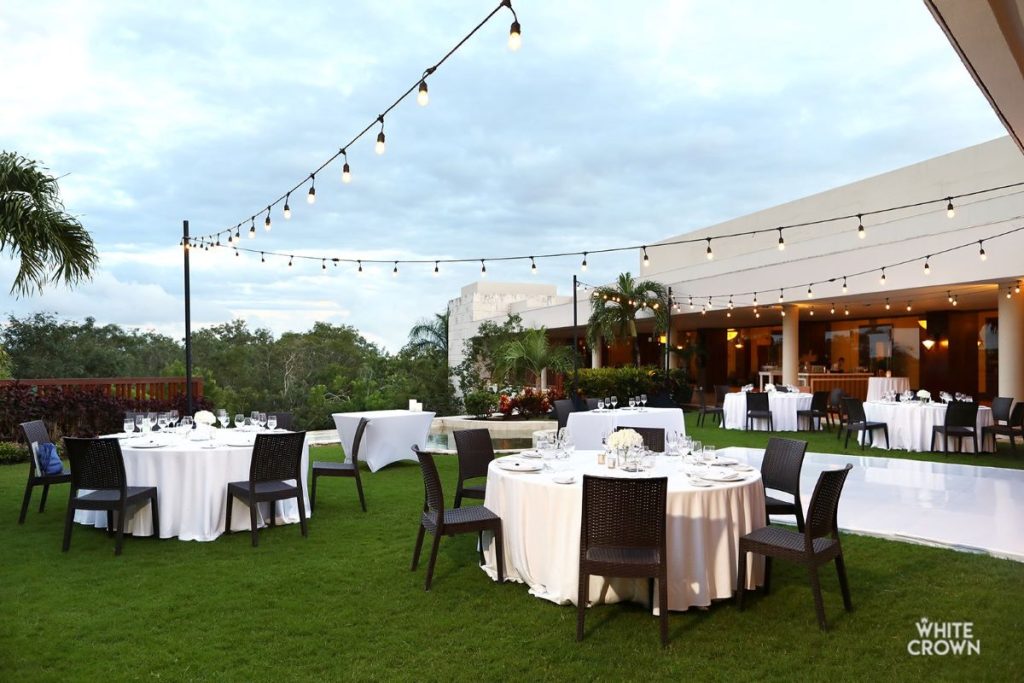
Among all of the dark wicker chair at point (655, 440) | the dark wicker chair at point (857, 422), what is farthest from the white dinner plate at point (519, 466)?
the dark wicker chair at point (857, 422)

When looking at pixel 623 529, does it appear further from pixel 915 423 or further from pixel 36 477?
pixel 915 423

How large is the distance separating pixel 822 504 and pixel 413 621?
239cm

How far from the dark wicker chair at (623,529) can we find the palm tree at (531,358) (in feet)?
51.6

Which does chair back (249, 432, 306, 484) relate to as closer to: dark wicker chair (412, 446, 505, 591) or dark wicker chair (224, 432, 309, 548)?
dark wicker chair (224, 432, 309, 548)

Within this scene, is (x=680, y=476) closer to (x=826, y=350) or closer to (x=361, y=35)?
(x=361, y=35)

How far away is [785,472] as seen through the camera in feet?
16.9

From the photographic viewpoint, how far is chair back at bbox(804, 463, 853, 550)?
377 cm

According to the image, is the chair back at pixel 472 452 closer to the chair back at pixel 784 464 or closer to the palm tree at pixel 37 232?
the chair back at pixel 784 464

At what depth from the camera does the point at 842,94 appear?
1328cm

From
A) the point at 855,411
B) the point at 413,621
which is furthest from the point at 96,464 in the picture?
the point at 855,411

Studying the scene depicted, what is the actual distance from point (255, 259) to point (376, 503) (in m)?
6.40

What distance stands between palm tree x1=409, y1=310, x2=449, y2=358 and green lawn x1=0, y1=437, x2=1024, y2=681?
26226 millimetres

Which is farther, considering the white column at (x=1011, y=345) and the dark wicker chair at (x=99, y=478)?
the white column at (x=1011, y=345)

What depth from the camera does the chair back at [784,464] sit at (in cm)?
501
